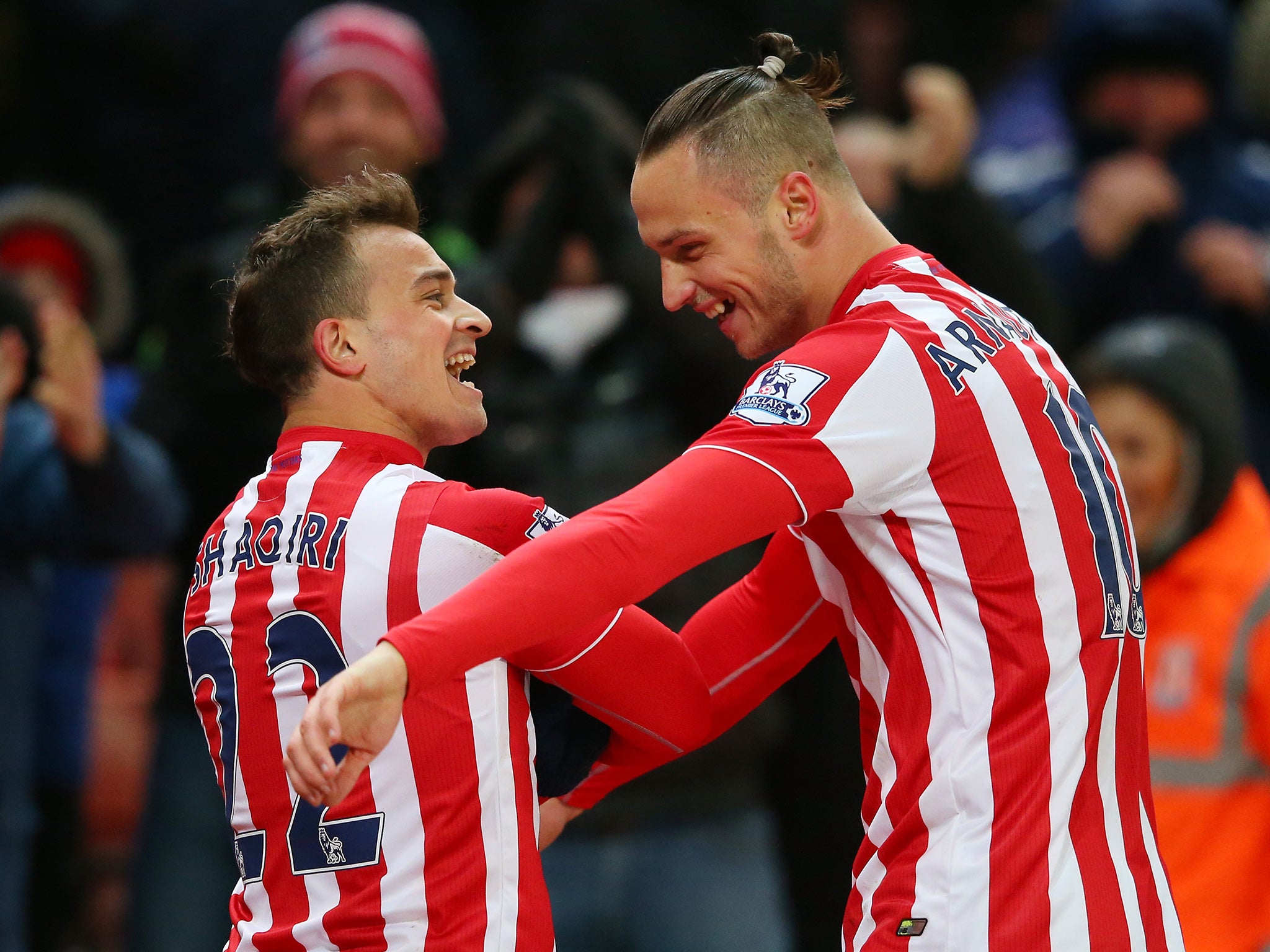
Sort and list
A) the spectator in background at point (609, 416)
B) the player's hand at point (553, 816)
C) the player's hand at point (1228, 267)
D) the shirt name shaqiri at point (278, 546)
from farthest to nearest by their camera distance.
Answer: the player's hand at point (1228, 267) < the spectator in background at point (609, 416) < the player's hand at point (553, 816) < the shirt name shaqiri at point (278, 546)

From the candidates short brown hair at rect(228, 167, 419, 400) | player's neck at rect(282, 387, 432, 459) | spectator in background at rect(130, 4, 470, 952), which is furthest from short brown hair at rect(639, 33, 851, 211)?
spectator in background at rect(130, 4, 470, 952)

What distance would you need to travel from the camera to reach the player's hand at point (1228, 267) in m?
5.86

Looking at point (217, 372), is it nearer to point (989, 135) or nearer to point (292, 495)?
point (292, 495)

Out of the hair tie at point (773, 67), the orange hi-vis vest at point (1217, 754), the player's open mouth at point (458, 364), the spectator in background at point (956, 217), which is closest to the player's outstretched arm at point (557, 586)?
the player's open mouth at point (458, 364)

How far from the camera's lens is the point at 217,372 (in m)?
4.73

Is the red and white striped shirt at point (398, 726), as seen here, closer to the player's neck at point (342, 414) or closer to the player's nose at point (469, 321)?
the player's neck at point (342, 414)

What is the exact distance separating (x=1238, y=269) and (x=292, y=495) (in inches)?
162

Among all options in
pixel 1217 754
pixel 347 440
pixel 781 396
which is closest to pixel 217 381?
pixel 347 440

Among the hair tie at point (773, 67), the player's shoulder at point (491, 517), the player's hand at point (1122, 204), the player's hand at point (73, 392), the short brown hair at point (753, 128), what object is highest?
the player's hand at point (1122, 204)

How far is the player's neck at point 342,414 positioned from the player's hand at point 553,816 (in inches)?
30.5

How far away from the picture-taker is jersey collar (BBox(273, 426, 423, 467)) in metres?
2.92

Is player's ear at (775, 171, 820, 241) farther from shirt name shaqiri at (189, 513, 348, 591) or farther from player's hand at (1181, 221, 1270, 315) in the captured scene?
player's hand at (1181, 221, 1270, 315)

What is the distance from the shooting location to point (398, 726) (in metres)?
2.68

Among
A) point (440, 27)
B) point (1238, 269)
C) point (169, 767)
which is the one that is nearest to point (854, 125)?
point (1238, 269)
